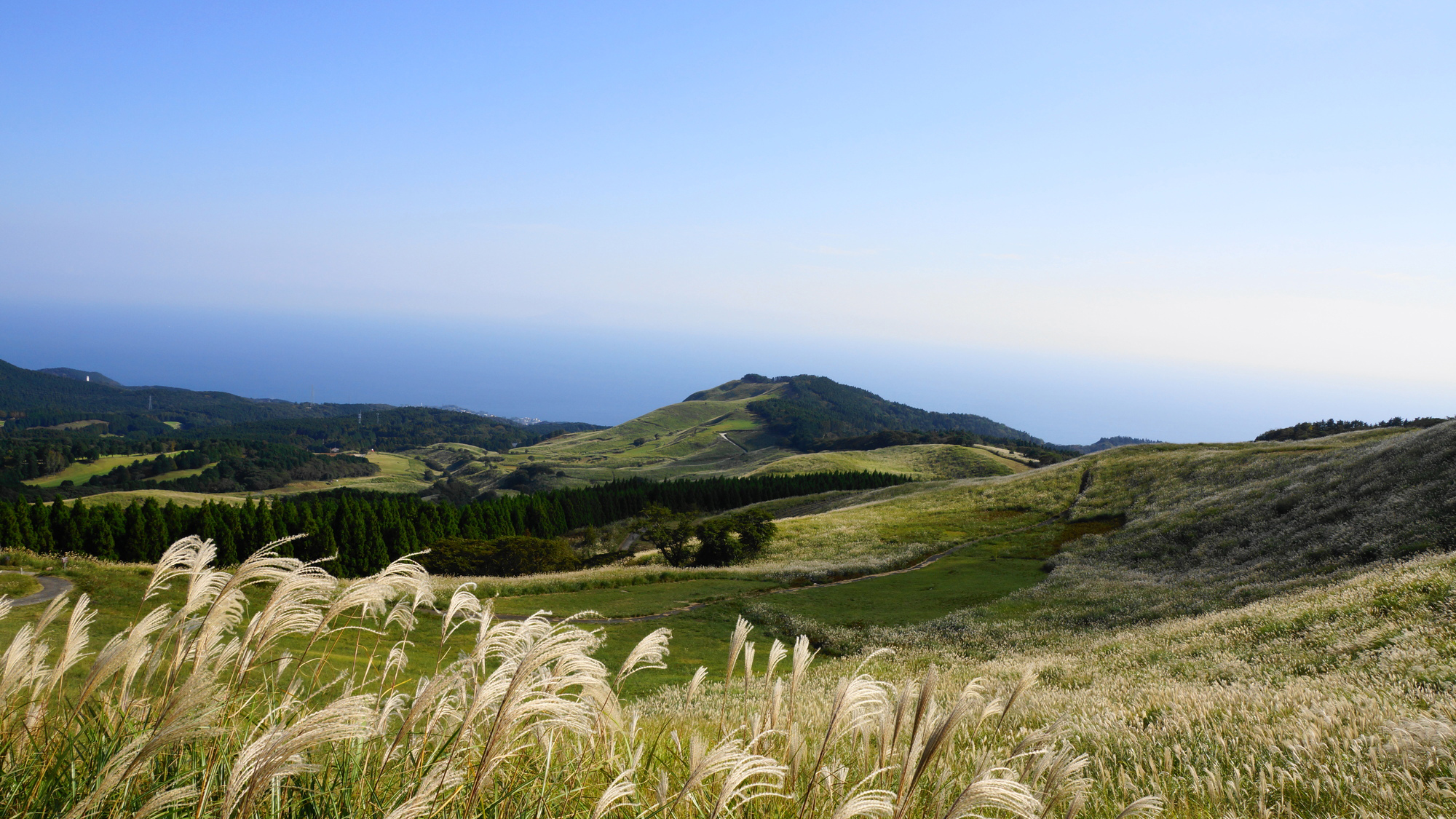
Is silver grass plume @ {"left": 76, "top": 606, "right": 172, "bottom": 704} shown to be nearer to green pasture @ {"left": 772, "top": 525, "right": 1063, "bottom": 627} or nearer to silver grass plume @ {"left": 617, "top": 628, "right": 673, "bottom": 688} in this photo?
silver grass plume @ {"left": 617, "top": 628, "right": 673, "bottom": 688}

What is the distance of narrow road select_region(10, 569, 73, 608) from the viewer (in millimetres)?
19312

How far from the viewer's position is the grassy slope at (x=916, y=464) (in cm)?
13012

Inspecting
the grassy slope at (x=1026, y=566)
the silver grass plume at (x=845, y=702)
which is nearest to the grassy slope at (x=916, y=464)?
the grassy slope at (x=1026, y=566)

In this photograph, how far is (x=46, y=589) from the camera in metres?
21.7

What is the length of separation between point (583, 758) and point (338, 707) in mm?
2160

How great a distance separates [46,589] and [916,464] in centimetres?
13385

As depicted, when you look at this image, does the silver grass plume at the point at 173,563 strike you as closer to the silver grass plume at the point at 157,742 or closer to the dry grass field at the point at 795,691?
the dry grass field at the point at 795,691

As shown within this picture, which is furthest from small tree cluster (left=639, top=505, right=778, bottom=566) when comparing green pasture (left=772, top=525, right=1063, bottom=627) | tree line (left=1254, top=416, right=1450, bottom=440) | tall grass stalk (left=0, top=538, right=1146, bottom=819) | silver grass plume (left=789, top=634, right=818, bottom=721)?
tree line (left=1254, top=416, right=1450, bottom=440)

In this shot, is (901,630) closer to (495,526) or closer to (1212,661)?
(1212,661)

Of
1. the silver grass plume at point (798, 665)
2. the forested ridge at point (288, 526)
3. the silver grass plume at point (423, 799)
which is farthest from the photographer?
the forested ridge at point (288, 526)

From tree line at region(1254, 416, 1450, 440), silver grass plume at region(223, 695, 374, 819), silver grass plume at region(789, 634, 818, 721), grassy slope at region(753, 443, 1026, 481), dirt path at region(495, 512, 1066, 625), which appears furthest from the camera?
grassy slope at region(753, 443, 1026, 481)

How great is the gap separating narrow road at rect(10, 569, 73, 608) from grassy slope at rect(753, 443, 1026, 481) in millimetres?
109841

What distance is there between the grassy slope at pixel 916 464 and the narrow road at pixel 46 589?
10984cm

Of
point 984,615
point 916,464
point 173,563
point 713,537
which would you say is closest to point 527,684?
point 173,563
